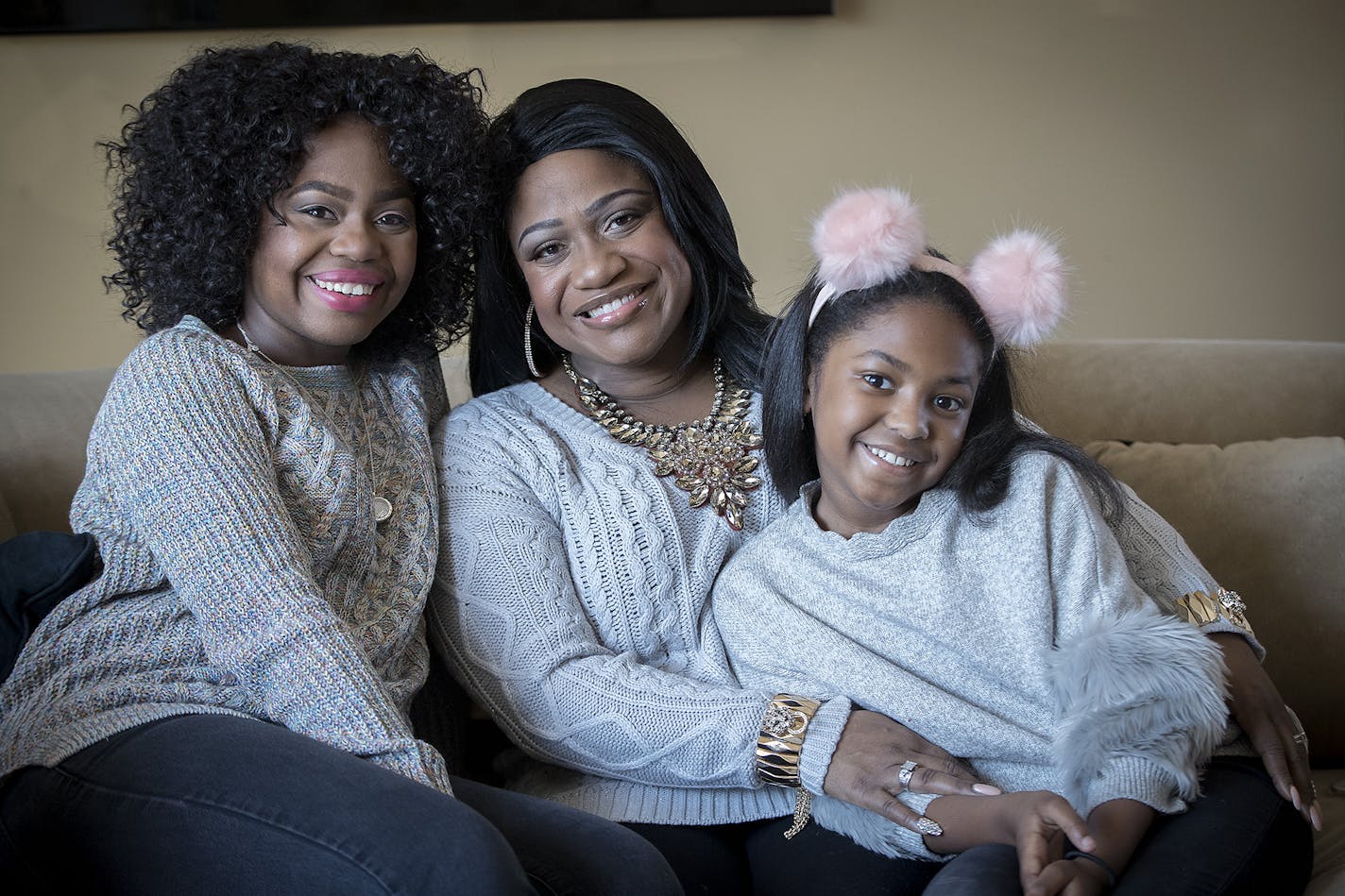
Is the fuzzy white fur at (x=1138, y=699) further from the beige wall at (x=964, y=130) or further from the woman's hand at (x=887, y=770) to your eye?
the beige wall at (x=964, y=130)

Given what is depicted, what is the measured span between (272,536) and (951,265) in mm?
899

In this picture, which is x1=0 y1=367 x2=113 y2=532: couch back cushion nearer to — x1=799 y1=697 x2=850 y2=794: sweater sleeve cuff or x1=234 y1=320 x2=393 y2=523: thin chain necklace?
x1=234 y1=320 x2=393 y2=523: thin chain necklace

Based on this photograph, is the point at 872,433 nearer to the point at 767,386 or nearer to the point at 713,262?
the point at 767,386

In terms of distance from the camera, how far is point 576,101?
1.80 metres

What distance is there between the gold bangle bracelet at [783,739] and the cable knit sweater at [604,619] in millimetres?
13

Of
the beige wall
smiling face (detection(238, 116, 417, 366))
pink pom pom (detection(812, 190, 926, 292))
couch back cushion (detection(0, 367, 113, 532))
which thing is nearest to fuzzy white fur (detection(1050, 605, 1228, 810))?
pink pom pom (detection(812, 190, 926, 292))

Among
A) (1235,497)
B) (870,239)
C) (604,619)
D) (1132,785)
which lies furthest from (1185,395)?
(604,619)

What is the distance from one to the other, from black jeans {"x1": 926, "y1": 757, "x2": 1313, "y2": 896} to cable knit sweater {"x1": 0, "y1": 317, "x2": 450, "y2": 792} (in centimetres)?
59

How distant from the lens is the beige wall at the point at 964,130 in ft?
10.7

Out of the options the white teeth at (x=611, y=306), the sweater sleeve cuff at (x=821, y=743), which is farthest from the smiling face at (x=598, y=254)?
the sweater sleeve cuff at (x=821, y=743)

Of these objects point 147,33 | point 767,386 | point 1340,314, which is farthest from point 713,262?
point 1340,314

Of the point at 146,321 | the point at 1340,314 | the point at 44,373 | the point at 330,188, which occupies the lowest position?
the point at 1340,314

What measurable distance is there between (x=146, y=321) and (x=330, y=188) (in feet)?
1.20

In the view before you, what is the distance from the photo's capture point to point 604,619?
169 cm
